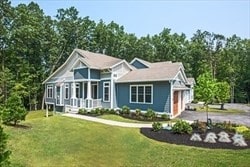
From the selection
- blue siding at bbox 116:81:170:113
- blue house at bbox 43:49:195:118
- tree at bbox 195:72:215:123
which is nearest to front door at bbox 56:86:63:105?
blue house at bbox 43:49:195:118

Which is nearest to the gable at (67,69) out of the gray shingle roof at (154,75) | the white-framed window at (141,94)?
the gray shingle roof at (154,75)

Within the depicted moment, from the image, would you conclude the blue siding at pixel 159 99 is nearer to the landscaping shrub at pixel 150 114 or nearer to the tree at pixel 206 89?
the landscaping shrub at pixel 150 114

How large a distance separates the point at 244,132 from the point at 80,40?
3511 cm

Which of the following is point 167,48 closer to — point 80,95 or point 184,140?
point 80,95

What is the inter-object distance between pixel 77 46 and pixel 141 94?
2458cm

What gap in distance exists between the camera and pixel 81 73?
26031mm

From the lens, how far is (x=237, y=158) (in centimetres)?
997

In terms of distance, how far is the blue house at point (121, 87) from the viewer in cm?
2139

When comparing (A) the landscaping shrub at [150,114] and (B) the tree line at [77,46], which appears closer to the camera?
(A) the landscaping shrub at [150,114]

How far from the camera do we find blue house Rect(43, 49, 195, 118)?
842 inches

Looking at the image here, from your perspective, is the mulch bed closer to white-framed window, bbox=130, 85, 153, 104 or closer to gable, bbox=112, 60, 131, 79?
white-framed window, bbox=130, 85, 153, 104

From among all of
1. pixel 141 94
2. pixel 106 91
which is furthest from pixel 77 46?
pixel 141 94

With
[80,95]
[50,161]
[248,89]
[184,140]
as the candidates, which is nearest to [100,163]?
[50,161]

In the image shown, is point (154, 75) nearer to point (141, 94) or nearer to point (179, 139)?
point (141, 94)
